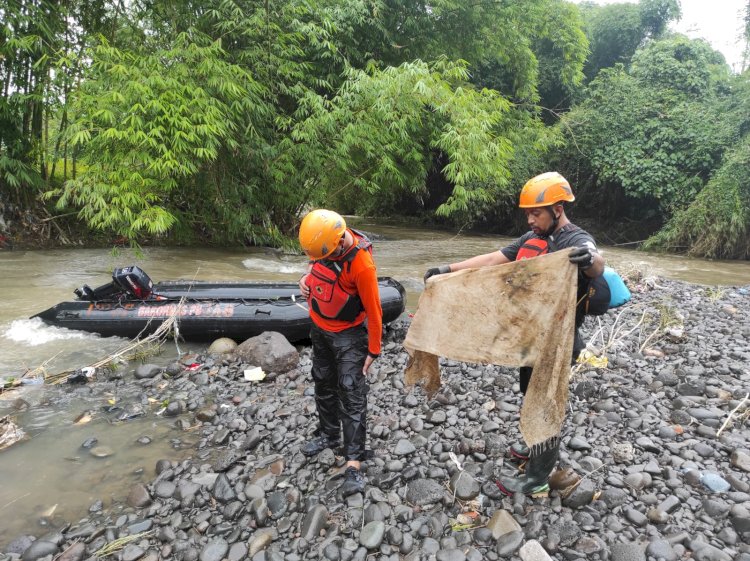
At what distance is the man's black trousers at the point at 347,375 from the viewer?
2.81 m

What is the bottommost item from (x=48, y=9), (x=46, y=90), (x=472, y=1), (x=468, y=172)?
(x=468, y=172)

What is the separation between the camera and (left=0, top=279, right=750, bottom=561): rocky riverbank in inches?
92.0

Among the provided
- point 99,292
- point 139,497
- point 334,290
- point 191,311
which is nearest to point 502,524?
point 334,290

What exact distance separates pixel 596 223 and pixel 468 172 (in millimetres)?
10028

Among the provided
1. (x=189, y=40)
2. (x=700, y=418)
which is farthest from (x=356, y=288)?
(x=189, y=40)

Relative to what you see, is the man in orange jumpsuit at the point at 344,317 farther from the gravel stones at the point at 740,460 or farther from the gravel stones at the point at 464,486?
the gravel stones at the point at 740,460

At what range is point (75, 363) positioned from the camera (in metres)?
5.00

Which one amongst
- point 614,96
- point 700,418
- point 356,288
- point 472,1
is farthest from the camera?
point 614,96

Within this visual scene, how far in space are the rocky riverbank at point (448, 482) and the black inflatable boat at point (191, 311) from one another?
1.05 metres

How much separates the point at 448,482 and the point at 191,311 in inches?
154

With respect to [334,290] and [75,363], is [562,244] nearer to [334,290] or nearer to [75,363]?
[334,290]

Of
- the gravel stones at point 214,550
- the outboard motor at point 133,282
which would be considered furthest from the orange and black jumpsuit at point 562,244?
the outboard motor at point 133,282

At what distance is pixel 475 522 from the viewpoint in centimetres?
247

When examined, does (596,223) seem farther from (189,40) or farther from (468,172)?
(189,40)
